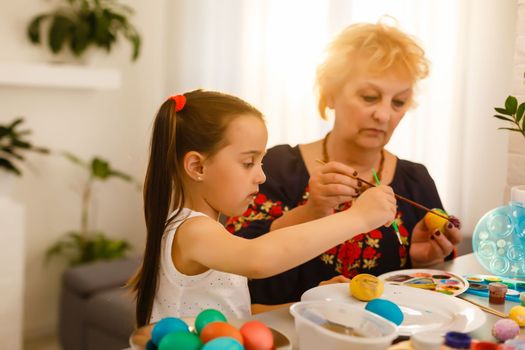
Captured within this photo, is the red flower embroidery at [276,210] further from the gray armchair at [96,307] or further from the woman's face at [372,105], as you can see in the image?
the gray armchair at [96,307]

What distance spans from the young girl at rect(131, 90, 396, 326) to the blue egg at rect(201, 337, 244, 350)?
1.08 feet

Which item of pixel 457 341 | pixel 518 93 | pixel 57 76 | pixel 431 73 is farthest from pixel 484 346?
pixel 57 76

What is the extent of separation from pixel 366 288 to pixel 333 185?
0.96 feet

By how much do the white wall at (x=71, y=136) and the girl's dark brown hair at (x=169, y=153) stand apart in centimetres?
239

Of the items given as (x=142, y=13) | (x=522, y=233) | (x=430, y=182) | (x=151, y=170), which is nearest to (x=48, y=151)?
(x=142, y=13)

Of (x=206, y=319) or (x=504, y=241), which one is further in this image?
(x=504, y=241)

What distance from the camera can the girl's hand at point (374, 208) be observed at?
116 cm

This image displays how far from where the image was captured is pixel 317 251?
1.08m

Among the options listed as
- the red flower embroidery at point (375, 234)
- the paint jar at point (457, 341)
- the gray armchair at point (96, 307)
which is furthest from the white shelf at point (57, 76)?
the paint jar at point (457, 341)

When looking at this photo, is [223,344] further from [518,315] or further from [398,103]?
[398,103]

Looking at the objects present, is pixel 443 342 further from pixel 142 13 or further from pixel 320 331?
pixel 142 13

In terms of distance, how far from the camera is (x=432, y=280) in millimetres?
1345

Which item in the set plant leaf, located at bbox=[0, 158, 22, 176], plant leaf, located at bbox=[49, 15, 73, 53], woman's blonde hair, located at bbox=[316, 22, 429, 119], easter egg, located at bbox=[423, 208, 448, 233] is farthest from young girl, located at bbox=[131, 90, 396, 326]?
plant leaf, located at bbox=[49, 15, 73, 53]

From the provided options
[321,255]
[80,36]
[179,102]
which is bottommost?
[321,255]
